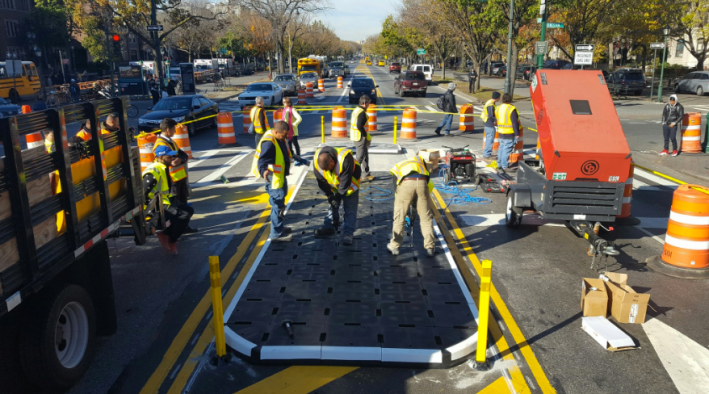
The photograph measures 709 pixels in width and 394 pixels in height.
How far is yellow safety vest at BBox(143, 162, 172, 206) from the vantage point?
7.66 metres

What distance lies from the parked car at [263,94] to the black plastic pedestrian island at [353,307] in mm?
21883

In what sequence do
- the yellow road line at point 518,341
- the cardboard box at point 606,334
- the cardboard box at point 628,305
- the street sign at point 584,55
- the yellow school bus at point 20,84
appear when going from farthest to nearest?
the yellow school bus at point 20,84
the street sign at point 584,55
the cardboard box at point 628,305
the cardboard box at point 606,334
the yellow road line at point 518,341

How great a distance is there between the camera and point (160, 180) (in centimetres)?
778

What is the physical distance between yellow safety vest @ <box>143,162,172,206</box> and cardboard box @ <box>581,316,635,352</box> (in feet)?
19.1

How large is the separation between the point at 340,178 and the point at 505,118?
6253 mm

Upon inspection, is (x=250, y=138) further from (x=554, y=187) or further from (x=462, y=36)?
(x=462, y=36)

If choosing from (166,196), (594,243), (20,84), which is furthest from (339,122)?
(20,84)

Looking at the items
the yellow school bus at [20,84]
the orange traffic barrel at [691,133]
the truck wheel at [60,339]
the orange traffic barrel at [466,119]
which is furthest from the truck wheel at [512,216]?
the yellow school bus at [20,84]

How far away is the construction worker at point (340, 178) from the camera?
23.4 ft

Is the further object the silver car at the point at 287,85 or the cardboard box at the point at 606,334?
the silver car at the point at 287,85

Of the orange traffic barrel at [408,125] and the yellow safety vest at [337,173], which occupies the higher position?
the yellow safety vest at [337,173]

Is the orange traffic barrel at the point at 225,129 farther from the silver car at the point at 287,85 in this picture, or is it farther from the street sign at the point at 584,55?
the silver car at the point at 287,85

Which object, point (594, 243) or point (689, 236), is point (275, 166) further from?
point (689, 236)

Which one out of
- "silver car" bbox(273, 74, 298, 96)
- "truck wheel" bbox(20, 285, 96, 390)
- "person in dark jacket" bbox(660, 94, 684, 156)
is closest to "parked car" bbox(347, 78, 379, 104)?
"silver car" bbox(273, 74, 298, 96)
